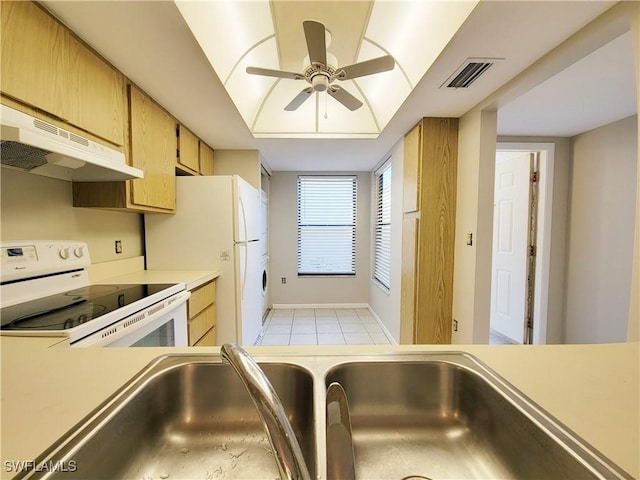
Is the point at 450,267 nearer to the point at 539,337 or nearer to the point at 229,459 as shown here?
the point at 539,337

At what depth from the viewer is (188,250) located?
234 centimetres

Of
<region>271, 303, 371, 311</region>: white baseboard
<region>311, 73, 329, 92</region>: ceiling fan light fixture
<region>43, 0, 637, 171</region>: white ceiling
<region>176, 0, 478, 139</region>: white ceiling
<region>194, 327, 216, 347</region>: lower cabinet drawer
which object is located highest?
<region>176, 0, 478, 139</region>: white ceiling

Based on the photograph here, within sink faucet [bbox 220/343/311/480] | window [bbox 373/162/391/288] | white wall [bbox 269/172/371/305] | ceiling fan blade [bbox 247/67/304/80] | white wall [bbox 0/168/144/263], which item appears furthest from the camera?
white wall [bbox 269/172/371/305]

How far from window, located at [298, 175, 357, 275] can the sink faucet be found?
158 inches

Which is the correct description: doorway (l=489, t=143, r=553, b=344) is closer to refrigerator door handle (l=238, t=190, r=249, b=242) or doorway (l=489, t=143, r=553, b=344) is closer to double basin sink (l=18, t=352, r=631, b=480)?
refrigerator door handle (l=238, t=190, r=249, b=242)

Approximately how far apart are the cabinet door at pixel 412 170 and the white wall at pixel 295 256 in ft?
5.43

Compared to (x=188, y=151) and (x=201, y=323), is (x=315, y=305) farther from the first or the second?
(x=188, y=151)

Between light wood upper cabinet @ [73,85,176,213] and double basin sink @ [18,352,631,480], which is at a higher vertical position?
light wood upper cabinet @ [73,85,176,213]

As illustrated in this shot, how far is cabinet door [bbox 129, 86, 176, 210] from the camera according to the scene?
5.90ft

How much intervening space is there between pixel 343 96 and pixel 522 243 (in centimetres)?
266

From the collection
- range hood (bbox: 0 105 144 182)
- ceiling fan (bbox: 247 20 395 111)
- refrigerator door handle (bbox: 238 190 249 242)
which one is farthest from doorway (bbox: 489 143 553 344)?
range hood (bbox: 0 105 144 182)

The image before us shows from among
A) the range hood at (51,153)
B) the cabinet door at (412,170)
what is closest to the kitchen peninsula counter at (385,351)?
the range hood at (51,153)

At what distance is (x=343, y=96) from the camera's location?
6.22ft

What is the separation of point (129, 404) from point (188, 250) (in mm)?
1911
